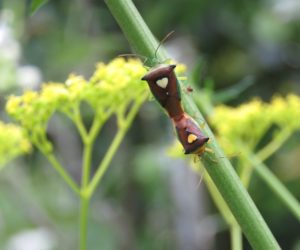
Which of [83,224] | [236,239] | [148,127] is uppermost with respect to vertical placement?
[83,224]

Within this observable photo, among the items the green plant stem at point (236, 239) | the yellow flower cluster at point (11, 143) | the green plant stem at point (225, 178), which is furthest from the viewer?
the yellow flower cluster at point (11, 143)

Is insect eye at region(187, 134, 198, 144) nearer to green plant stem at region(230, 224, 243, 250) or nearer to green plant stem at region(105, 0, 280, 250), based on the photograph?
green plant stem at region(105, 0, 280, 250)

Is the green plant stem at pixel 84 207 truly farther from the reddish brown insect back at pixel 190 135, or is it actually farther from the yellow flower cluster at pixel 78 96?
the reddish brown insect back at pixel 190 135

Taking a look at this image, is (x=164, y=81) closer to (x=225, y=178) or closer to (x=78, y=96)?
(x=225, y=178)

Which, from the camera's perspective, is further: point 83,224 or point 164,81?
point 83,224

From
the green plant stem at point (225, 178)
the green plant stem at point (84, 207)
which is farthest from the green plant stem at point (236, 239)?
the green plant stem at point (225, 178)

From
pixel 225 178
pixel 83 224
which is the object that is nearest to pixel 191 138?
pixel 225 178
